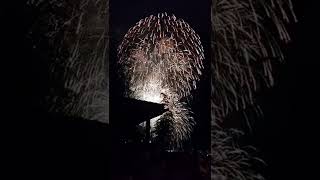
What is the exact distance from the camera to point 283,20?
217cm

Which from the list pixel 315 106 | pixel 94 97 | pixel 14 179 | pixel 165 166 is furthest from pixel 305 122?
pixel 165 166

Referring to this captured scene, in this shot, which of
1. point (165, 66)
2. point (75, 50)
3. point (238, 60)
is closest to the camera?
point (238, 60)

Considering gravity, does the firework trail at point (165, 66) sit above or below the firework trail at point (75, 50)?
above

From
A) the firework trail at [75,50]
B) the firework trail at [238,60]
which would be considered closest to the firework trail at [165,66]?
the firework trail at [75,50]

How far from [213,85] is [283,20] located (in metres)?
0.59

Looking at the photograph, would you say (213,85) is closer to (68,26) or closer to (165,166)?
(68,26)

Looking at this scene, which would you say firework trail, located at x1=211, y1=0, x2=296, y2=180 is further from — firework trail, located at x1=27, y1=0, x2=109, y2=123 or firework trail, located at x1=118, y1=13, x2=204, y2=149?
firework trail, located at x1=118, y1=13, x2=204, y2=149

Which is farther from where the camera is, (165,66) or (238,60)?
(165,66)

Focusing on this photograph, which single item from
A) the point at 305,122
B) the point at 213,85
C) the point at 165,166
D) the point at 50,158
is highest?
the point at 213,85

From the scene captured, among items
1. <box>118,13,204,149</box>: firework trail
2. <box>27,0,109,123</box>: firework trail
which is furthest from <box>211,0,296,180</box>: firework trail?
<box>118,13,204,149</box>: firework trail

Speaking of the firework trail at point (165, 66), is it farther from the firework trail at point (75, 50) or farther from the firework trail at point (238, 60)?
the firework trail at point (238, 60)

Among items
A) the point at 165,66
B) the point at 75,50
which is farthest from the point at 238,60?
the point at 165,66

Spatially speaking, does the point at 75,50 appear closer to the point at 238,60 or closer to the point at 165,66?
the point at 238,60

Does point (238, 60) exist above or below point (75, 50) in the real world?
below
